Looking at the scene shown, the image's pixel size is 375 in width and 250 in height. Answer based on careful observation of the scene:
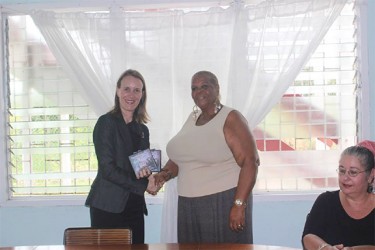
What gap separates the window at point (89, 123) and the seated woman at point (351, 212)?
1982 millimetres

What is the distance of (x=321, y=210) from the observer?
8.67 feet

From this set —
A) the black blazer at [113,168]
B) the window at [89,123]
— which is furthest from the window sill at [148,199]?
the black blazer at [113,168]

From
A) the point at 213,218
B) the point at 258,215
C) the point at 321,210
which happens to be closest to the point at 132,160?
the point at 213,218

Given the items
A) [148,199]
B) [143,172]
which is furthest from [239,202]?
[148,199]

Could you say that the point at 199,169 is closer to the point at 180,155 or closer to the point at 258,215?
the point at 180,155

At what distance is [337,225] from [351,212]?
82 millimetres

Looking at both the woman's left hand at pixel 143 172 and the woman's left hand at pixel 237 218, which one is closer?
the woman's left hand at pixel 237 218

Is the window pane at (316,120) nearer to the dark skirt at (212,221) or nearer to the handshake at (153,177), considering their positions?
the handshake at (153,177)

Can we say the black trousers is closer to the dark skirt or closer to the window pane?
the dark skirt

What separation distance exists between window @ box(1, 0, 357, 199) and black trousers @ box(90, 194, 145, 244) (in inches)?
46.7

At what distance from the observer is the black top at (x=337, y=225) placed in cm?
256

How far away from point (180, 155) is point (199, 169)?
148 millimetres

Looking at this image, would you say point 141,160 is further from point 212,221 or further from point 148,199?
point 148,199

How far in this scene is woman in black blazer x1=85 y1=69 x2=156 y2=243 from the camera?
3.32 metres
